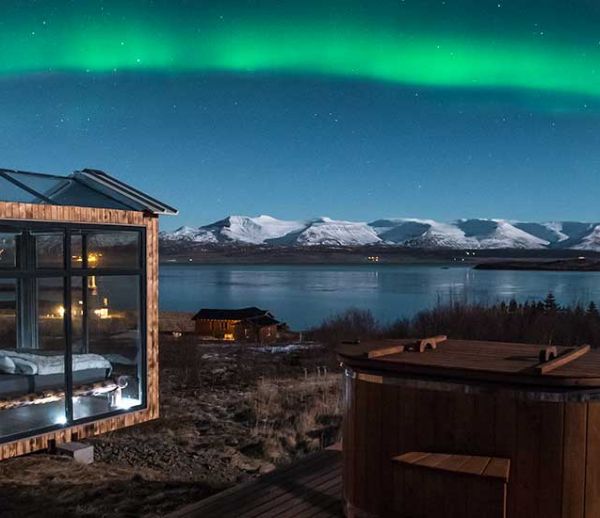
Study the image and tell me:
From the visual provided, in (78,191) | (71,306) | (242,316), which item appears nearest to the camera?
(71,306)

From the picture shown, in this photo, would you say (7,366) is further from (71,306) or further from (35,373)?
(71,306)

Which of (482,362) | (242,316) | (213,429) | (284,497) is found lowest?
(242,316)

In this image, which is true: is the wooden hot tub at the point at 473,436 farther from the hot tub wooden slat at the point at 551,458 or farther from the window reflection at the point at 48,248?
the window reflection at the point at 48,248

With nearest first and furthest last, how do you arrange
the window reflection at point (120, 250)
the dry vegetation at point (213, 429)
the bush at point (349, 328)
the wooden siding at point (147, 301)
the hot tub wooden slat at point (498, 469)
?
the hot tub wooden slat at point (498, 469), the dry vegetation at point (213, 429), the wooden siding at point (147, 301), the window reflection at point (120, 250), the bush at point (349, 328)

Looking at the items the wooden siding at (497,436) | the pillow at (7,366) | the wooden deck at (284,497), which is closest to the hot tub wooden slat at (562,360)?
the wooden siding at (497,436)

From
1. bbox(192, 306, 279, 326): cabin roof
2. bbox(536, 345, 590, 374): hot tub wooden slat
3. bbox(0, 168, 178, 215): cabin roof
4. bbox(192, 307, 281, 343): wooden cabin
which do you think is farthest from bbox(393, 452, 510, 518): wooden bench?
bbox(192, 306, 279, 326): cabin roof

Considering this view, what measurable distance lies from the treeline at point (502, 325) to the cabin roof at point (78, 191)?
30.6 feet

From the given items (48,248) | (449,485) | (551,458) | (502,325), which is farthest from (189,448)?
(502,325)

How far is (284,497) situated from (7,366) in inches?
149

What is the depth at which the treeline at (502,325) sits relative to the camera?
1478cm

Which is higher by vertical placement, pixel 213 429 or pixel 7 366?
pixel 7 366

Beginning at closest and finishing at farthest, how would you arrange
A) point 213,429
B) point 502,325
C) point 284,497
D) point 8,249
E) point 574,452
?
point 574,452, point 284,497, point 213,429, point 8,249, point 502,325

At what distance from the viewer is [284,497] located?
4.80m

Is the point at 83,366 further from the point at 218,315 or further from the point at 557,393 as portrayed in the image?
the point at 218,315
